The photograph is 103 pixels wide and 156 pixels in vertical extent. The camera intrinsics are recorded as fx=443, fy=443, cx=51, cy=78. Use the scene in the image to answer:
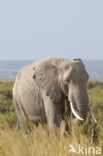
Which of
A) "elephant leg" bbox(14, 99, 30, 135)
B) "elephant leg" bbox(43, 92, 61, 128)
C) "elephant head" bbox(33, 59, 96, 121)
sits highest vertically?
"elephant head" bbox(33, 59, 96, 121)

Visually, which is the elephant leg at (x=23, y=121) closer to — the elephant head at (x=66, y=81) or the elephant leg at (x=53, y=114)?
the elephant head at (x=66, y=81)

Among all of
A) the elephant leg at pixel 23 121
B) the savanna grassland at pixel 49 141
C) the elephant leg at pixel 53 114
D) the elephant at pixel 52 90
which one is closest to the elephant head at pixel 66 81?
the elephant at pixel 52 90

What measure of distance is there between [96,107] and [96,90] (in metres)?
4.07

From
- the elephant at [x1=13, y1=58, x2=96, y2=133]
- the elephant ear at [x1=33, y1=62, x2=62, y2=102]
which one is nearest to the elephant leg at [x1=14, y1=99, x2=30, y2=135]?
the elephant at [x1=13, y1=58, x2=96, y2=133]

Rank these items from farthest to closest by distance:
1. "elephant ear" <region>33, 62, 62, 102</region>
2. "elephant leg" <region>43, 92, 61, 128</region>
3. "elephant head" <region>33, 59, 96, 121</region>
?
"elephant ear" <region>33, 62, 62, 102</region> → "elephant leg" <region>43, 92, 61, 128</region> → "elephant head" <region>33, 59, 96, 121</region>

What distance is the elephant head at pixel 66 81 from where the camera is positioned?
773 cm

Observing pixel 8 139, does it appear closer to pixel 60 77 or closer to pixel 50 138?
pixel 50 138

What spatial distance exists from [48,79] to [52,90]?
256 mm

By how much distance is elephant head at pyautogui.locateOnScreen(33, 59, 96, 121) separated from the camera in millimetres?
7727

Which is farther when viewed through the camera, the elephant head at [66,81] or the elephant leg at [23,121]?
the elephant leg at [23,121]

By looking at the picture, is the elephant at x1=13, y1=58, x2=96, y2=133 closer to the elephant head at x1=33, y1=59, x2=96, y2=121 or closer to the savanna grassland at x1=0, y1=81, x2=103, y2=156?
the elephant head at x1=33, y1=59, x2=96, y2=121

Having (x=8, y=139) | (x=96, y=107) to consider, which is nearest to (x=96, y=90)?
(x=96, y=107)

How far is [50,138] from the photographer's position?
7.61 meters

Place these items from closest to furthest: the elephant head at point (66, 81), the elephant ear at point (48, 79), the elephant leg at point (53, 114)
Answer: the elephant head at point (66, 81), the elephant leg at point (53, 114), the elephant ear at point (48, 79)
